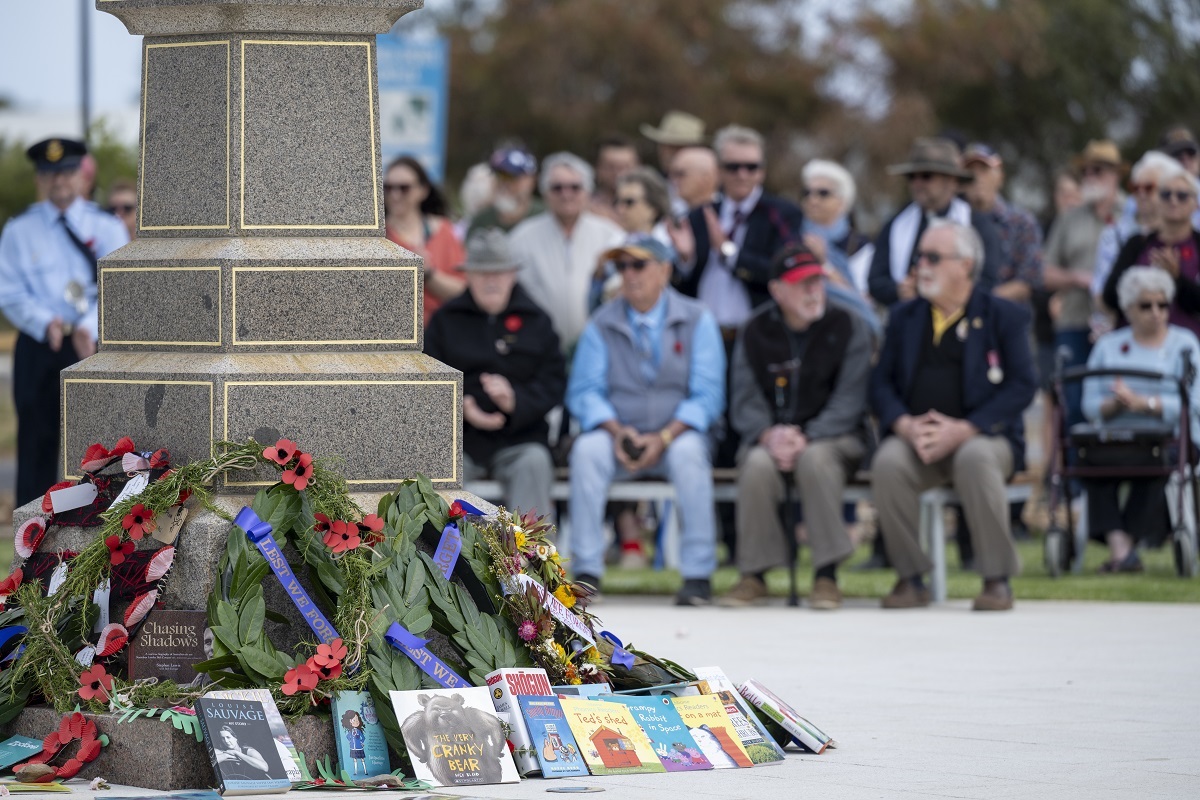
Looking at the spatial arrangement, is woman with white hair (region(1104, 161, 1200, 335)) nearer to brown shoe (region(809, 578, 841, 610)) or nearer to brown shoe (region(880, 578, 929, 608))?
brown shoe (region(880, 578, 929, 608))

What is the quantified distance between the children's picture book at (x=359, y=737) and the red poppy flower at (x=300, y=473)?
74 cm

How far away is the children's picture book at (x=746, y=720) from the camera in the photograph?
21.8 ft

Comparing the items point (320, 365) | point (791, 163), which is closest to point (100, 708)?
point (320, 365)

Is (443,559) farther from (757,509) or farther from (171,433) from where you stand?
(757,509)

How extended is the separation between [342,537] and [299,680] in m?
0.53

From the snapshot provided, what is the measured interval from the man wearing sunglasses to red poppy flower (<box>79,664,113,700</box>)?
7964 mm

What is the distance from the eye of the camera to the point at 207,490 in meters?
6.73

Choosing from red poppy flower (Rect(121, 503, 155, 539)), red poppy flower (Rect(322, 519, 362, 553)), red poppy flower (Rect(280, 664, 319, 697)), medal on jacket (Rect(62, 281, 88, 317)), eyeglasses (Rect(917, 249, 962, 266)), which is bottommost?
red poppy flower (Rect(280, 664, 319, 697))

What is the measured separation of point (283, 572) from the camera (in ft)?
21.3

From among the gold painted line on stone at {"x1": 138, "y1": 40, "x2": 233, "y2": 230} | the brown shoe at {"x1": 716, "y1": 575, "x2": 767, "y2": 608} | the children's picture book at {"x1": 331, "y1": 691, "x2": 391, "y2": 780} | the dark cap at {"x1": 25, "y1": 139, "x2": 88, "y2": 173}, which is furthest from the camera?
the dark cap at {"x1": 25, "y1": 139, "x2": 88, "y2": 173}

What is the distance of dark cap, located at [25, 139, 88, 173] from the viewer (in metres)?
13.5

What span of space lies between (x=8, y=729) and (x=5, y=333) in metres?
32.0

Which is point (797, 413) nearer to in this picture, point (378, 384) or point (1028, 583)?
point (1028, 583)

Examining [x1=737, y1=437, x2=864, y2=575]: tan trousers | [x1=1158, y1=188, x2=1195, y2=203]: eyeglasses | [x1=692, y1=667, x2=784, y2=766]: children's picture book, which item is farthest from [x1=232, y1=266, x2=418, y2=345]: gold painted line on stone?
[x1=1158, y1=188, x2=1195, y2=203]: eyeglasses
